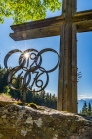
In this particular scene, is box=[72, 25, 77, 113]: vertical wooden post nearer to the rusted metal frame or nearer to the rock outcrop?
the rusted metal frame

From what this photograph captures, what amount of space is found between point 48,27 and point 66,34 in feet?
1.16

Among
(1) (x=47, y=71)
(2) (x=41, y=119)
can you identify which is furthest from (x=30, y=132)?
(1) (x=47, y=71)

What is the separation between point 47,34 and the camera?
2.91 meters

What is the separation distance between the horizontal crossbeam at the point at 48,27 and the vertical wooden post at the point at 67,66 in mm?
100

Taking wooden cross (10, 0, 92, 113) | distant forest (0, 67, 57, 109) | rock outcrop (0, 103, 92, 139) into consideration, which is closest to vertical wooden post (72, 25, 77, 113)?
wooden cross (10, 0, 92, 113)

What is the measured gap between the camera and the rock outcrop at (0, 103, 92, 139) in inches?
51.9

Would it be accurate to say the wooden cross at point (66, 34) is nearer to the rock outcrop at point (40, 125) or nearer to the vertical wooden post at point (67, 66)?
the vertical wooden post at point (67, 66)

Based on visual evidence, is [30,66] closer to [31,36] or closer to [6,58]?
[6,58]

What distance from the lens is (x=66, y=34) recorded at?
8.58 ft

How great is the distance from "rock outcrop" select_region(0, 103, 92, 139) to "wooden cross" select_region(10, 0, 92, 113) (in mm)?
812

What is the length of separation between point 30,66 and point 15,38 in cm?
98

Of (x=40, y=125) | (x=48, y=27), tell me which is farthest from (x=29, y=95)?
(x=40, y=125)

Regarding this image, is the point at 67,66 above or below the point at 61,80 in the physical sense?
above

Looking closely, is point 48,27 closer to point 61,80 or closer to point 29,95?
point 61,80
